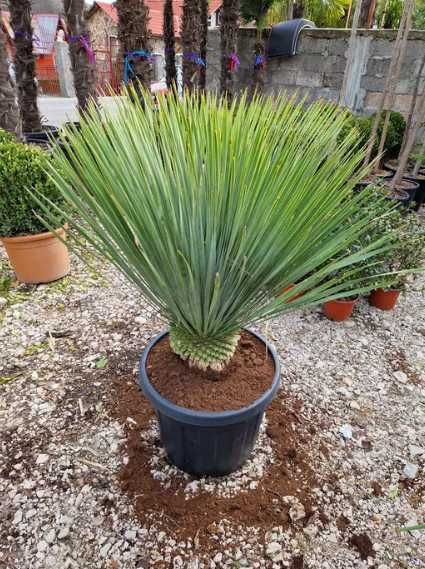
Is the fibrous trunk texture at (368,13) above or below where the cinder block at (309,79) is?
above

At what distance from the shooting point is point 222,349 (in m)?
1.32

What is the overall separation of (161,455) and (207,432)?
400 millimetres

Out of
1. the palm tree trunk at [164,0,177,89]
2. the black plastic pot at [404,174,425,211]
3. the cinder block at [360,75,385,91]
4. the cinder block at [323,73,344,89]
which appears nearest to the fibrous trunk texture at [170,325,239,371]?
the black plastic pot at [404,174,425,211]

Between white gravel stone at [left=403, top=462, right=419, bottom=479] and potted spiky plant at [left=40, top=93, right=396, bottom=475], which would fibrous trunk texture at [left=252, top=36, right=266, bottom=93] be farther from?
white gravel stone at [left=403, top=462, right=419, bottom=479]

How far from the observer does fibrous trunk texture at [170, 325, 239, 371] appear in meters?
1.30

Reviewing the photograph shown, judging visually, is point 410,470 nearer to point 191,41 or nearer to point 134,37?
point 134,37

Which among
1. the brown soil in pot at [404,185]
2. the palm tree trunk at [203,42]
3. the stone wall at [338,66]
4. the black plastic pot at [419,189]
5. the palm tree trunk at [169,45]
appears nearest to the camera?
the brown soil in pot at [404,185]

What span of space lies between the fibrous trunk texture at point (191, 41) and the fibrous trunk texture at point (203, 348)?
18.9 feet

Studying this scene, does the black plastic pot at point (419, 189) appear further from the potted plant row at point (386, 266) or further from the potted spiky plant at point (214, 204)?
the potted spiky plant at point (214, 204)

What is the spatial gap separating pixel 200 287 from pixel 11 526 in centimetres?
115

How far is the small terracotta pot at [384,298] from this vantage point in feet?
8.87

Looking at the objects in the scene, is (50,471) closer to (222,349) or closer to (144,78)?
(222,349)

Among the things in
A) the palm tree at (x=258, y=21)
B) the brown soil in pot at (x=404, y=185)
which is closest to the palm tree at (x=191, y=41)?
the palm tree at (x=258, y=21)

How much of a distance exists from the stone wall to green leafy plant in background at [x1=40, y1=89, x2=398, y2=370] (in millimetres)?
5097
